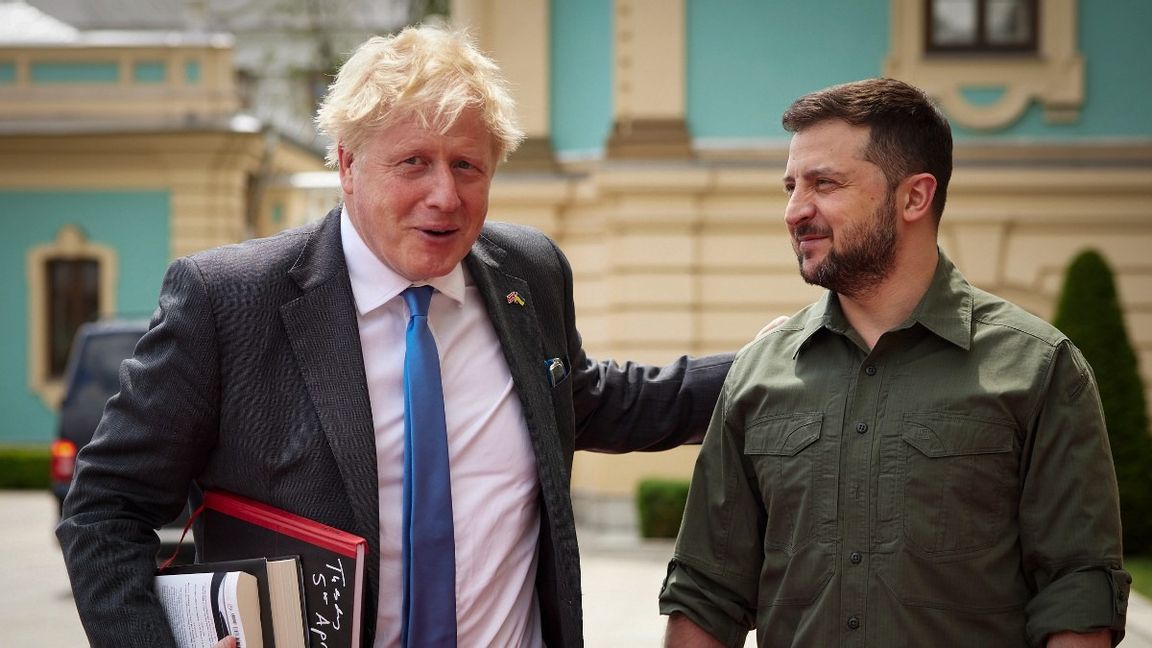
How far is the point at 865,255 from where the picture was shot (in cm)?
301

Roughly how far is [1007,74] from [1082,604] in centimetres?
1179

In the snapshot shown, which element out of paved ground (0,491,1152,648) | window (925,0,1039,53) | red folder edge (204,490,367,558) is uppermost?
window (925,0,1039,53)

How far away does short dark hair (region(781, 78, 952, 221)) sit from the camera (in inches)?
119

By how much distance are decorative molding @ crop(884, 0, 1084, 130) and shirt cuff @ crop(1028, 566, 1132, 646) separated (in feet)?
37.4

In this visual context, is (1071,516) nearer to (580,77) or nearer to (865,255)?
(865,255)

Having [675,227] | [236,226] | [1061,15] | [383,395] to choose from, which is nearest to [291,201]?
[236,226]

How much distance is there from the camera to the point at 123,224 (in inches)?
894

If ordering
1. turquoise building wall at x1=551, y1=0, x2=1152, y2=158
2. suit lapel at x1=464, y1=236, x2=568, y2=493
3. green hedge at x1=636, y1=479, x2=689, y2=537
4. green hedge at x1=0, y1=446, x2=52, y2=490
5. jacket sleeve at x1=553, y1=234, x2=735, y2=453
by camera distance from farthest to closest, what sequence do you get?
green hedge at x1=0, y1=446, x2=52, y2=490, turquoise building wall at x1=551, y1=0, x2=1152, y2=158, green hedge at x1=636, y1=479, x2=689, y2=537, jacket sleeve at x1=553, y1=234, x2=735, y2=453, suit lapel at x1=464, y1=236, x2=568, y2=493

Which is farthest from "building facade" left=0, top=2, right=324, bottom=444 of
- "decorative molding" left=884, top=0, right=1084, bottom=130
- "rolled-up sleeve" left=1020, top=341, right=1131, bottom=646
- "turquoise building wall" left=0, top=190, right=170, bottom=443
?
"rolled-up sleeve" left=1020, top=341, right=1131, bottom=646

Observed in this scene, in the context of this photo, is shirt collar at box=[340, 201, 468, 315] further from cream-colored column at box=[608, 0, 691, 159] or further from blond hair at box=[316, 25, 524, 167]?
cream-colored column at box=[608, 0, 691, 159]

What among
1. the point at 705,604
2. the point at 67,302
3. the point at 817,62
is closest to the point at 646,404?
the point at 705,604

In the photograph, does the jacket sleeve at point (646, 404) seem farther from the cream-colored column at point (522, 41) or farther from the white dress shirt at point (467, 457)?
the cream-colored column at point (522, 41)

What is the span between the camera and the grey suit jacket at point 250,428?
277 cm

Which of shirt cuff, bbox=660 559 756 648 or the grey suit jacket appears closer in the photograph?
the grey suit jacket
